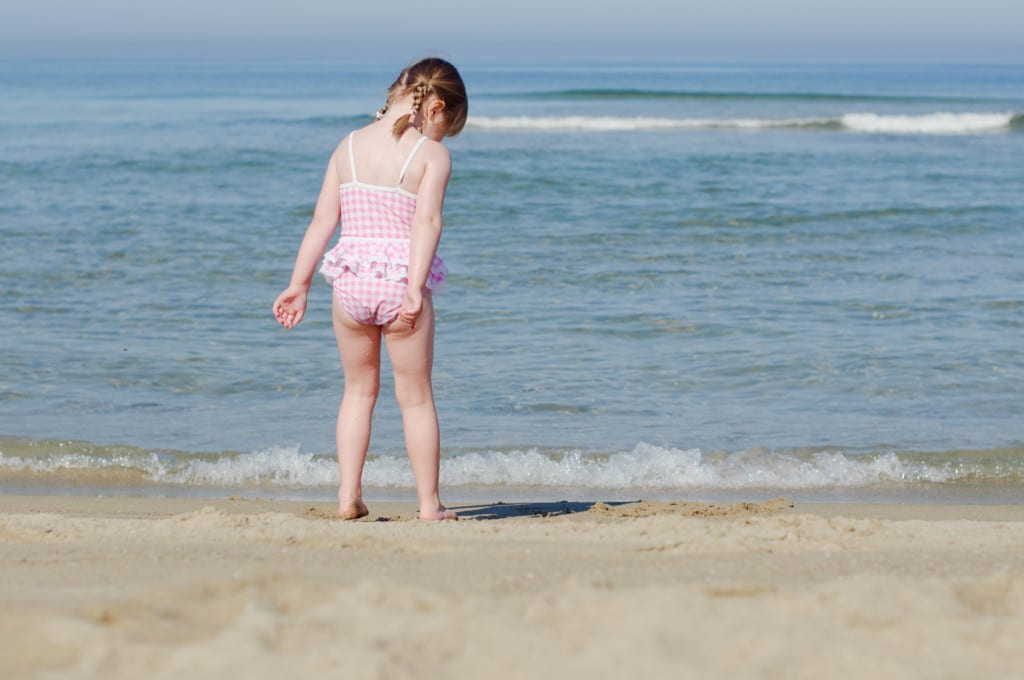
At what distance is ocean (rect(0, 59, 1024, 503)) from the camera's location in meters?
5.28

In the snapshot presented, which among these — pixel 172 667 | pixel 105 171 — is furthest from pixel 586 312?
pixel 105 171

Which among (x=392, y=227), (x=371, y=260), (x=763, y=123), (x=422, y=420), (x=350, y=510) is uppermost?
(x=763, y=123)

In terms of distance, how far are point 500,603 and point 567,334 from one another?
508cm

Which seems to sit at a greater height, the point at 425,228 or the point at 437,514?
the point at 425,228

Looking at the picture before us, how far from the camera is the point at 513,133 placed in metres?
25.0

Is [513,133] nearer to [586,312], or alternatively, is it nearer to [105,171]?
[105,171]

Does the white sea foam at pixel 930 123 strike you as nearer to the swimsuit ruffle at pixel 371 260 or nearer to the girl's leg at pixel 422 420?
the girl's leg at pixel 422 420

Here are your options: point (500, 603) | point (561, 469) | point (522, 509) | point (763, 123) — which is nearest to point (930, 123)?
point (763, 123)

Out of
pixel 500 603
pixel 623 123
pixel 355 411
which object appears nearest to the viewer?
pixel 500 603

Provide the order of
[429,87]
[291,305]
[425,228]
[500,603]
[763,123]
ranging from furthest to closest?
[763,123] → [291,305] → [429,87] → [425,228] → [500,603]

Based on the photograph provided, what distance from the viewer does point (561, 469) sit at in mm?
5281

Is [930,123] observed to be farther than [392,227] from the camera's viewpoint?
Yes

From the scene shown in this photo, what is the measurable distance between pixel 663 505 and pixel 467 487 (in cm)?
103

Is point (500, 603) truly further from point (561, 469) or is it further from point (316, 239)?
point (561, 469)
